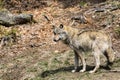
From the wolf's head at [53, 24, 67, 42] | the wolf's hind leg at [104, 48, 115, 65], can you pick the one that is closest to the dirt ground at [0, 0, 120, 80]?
the wolf's hind leg at [104, 48, 115, 65]

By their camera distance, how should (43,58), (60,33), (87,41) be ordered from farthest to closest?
(43,58) → (60,33) → (87,41)

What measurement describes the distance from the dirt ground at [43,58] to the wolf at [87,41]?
0.43m

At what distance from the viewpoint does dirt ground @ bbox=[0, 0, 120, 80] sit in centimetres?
Answer: 931

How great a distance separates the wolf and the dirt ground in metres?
0.43

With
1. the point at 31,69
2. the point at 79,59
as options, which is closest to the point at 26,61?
the point at 31,69

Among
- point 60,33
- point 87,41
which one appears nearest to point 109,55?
point 87,41

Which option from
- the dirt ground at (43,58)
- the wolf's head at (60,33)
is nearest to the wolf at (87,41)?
Result: the wolf's head at (60,33)

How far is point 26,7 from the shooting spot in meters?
14.9

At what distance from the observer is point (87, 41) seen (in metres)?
8.91

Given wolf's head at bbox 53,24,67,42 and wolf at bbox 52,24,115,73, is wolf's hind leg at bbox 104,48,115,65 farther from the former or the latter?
wolf's head at bbox 53,24,67,42

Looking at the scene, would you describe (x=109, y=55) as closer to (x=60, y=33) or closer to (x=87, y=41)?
(x=87, y=41)

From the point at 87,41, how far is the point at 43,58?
231 cm

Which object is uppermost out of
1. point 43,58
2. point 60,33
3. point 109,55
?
point 60,33

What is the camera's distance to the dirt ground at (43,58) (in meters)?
9.31
